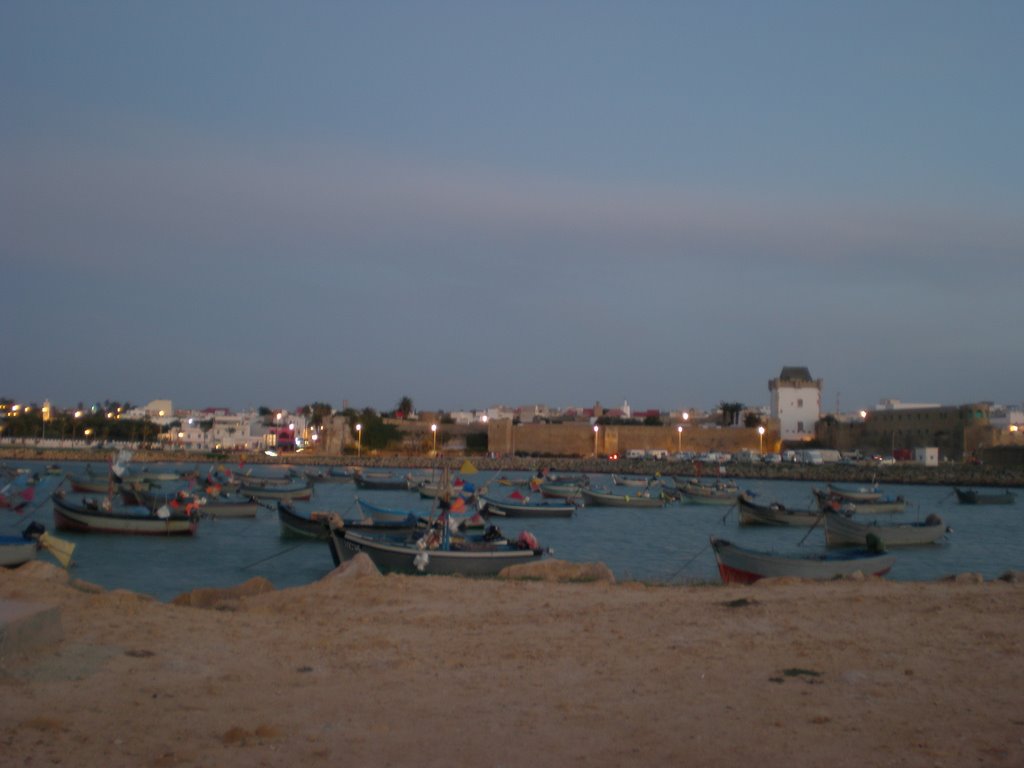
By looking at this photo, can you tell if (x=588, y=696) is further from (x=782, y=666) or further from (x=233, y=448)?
(x=233, y=448)

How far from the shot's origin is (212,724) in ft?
16.6

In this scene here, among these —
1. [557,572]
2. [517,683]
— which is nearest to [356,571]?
[557,572]

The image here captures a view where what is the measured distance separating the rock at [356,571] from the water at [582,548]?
3506 mm

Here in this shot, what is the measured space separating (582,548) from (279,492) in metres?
18.6

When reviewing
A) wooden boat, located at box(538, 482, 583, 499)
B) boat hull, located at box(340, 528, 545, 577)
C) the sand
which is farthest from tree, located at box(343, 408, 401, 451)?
the sand

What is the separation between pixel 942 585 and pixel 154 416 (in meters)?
122

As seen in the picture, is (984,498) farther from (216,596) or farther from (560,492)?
(216,596)

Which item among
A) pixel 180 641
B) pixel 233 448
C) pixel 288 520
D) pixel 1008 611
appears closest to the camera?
pixel 180 641

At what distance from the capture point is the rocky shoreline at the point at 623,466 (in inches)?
2511

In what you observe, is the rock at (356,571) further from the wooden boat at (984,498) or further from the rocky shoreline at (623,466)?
the rocky shoreline at (623,466)

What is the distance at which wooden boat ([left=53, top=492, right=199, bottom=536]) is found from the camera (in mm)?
23297

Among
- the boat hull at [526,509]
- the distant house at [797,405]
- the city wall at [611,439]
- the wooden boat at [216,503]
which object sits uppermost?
the distant house at [797,405]

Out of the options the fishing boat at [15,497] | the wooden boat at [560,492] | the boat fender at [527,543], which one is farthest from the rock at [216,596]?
the wooden boat at [560,492]

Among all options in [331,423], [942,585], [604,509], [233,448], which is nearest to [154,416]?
[233,448]
